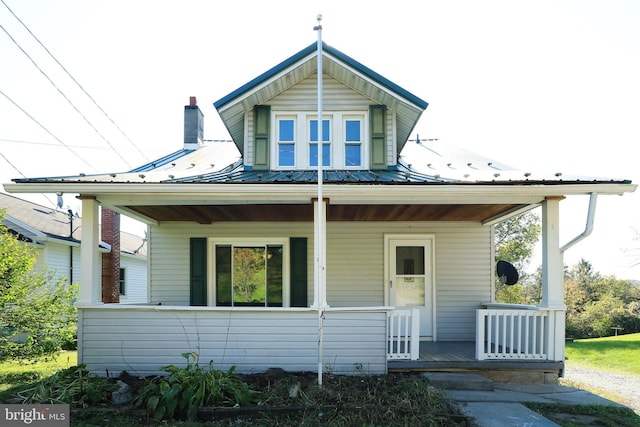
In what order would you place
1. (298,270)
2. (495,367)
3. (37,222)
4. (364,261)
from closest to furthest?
(495,367) < (298,270) < (364,261) < (37,222)

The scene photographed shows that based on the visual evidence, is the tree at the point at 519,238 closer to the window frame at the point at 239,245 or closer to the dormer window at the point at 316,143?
the window frame at the point at 239,245

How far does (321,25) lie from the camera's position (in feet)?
20.9

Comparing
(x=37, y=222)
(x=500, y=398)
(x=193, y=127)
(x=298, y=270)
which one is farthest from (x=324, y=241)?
(x=37, y=222)

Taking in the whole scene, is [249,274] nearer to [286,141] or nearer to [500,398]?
[286,141]

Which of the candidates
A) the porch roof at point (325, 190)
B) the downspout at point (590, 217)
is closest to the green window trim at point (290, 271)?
the porch roof at point (325, 190)

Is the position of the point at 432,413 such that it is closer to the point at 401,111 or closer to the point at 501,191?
the point at 501,191

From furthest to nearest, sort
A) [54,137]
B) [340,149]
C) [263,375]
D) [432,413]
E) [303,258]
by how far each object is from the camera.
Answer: [54,137] < [303,258] < [340,149] < [263,375] < [432,413]

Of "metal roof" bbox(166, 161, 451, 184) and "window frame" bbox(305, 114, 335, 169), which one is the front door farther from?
"window frame" bbox(305, 114, 335, 169)

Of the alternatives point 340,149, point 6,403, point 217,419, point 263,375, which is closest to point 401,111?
point 340,149

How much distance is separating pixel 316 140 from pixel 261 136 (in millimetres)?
956

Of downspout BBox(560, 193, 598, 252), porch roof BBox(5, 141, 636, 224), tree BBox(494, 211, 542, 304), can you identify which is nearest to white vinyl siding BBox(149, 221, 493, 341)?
porch roof BBox(5, 141, 636, 224)

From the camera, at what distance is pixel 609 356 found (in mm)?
10852

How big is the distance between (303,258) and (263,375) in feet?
9.99

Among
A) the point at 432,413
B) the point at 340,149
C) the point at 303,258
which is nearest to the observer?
the point at 432,413
